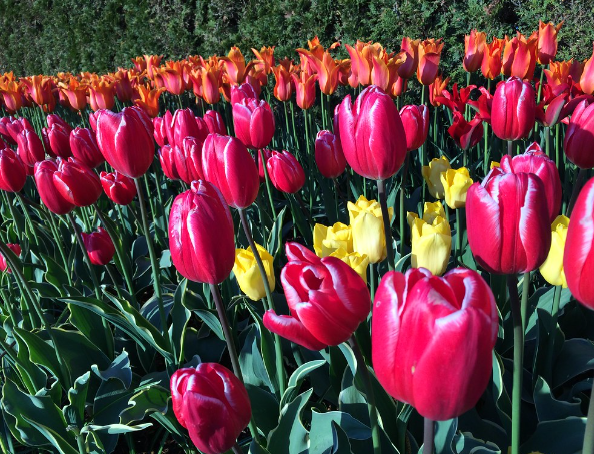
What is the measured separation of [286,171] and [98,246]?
0.69m

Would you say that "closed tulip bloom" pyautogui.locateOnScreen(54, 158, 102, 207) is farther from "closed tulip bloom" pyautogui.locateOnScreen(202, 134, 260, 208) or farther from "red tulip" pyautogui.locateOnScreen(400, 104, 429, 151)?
"red tulip" pyautogui.locateOnScreen(400, 104, 429, 151)

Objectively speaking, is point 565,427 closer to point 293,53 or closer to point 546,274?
point 546,274

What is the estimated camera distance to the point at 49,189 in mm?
1520

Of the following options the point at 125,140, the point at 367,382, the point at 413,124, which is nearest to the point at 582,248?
the point at 367,382

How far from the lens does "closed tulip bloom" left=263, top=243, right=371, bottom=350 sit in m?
0.72

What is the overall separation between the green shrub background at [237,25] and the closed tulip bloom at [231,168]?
3786 millimetres

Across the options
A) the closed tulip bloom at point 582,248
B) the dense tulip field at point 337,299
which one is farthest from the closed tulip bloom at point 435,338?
the closed tulip bloom at point 582,248

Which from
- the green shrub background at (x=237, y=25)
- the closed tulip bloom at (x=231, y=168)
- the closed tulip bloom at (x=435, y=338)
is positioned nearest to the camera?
the closed tulip bloom at (x=435, y=338)

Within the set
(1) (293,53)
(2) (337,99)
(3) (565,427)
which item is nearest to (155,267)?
Result: (3) (565,427)

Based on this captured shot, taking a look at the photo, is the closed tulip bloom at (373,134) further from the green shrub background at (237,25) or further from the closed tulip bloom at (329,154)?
the green shrub background at (237,25)

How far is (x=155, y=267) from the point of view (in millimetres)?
1547

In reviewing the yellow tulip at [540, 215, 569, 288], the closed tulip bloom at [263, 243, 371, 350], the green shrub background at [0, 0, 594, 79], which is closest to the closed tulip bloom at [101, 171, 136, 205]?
the closed tulip bloom at [263, 243, 371, 350]

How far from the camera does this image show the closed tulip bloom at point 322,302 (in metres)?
0.72

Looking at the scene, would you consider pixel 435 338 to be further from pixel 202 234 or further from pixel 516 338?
pixel 202 234
